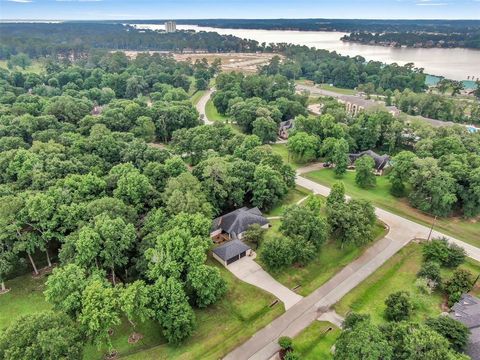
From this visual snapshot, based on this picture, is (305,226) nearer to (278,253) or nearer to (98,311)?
(278,253)

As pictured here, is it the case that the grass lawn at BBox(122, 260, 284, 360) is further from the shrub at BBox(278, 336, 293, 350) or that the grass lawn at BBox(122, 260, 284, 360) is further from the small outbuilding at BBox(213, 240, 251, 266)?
the shrub at BBox(278, 336, 293, 350)

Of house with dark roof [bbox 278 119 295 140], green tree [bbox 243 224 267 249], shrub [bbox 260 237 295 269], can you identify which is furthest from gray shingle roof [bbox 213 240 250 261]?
house with dark roof [bbox 278 119 295 140]

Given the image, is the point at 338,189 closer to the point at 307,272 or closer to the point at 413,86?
the point at 307,272

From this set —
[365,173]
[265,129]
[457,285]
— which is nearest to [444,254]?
[457,285]

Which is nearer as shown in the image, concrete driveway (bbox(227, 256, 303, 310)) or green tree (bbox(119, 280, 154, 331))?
green tree (bbox(119, 280, 154, 331))

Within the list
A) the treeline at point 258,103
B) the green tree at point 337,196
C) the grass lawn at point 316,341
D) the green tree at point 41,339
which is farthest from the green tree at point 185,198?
the treeline at point 258,103

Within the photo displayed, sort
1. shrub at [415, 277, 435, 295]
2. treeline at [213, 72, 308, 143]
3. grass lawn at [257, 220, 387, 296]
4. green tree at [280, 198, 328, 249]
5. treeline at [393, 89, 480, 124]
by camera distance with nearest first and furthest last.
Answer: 1. shrub at [415, 277, 435, 295]
2. grass lawn at [257, 220, 387, 296]
3. green tree at [280, 198, 328, 249]
4. treeline at [213, 72, 308, 143]
5. treeline at [393, 89, 480, 124]
